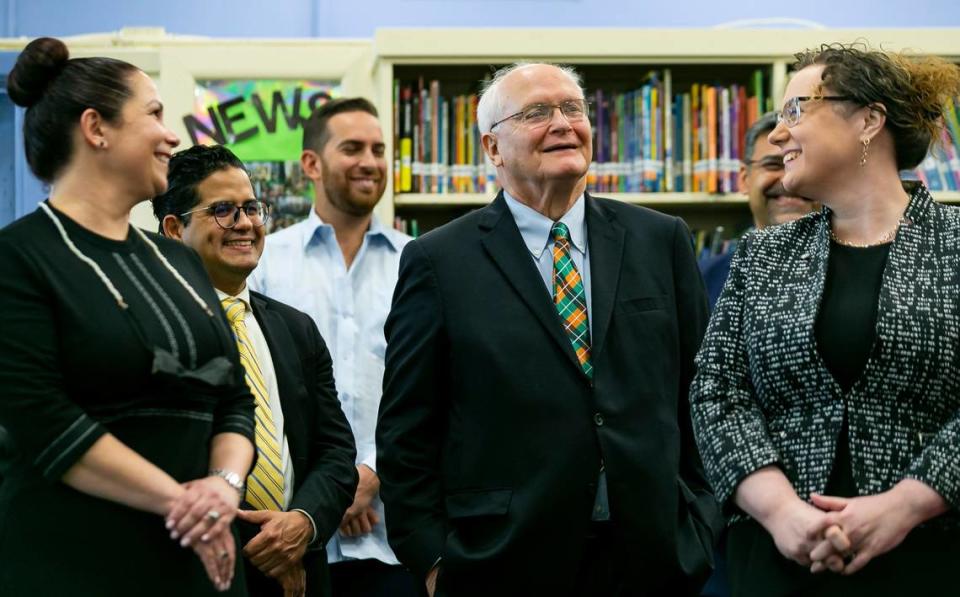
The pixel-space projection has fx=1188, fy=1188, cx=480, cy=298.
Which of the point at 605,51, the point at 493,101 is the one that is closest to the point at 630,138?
the point at 605,51

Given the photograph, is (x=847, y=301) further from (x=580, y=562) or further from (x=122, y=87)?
(x=122, y=87)

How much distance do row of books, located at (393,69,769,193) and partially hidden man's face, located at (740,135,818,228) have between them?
409mm

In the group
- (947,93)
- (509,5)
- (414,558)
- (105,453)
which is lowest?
(414,558)

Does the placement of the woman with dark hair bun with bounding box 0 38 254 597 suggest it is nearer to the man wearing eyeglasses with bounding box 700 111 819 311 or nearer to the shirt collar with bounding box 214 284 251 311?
the shirt collar with bounding box 214 284 251 311

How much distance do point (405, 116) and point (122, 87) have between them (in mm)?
1983

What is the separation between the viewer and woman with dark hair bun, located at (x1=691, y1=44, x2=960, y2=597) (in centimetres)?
183

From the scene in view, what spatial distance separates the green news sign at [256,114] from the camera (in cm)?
386

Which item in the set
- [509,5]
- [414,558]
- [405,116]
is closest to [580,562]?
[414,558]

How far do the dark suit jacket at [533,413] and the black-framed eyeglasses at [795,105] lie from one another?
1.52 ft

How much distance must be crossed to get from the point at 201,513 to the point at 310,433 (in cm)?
85

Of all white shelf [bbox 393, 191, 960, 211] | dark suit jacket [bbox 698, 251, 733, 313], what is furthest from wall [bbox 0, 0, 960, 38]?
dark suit jacket [bbox 698, 251, 733, 313]

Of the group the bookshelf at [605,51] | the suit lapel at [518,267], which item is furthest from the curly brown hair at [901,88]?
the bookshelf at [605,51]

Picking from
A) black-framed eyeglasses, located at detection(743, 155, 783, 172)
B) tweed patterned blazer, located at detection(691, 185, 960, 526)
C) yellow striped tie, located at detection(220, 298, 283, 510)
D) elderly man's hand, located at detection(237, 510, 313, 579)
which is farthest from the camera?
black-framed eyeglasses, located at detection(743, 155, 783, 172)

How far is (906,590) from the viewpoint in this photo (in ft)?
6.07
